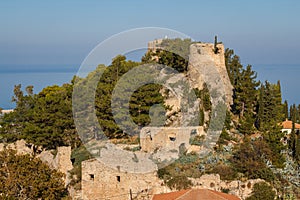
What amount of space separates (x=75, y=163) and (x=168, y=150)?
4.70 metres

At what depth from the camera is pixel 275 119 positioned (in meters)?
32.9

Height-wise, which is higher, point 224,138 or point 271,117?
point 271,117

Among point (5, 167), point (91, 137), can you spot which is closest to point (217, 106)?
point (91, 137)

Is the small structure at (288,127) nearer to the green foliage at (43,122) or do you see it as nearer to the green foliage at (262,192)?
the green foliage at (262,192)

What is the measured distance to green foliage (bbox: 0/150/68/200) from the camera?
747 inches

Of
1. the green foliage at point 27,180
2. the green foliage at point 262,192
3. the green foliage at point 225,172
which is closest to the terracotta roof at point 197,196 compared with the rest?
the green foliage at point 262,192

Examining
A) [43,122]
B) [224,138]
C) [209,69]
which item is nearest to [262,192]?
[224,138]

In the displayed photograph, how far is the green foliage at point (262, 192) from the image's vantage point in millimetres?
19594

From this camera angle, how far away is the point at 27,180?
Result: 62.6ft

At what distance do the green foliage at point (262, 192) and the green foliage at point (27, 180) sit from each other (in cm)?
765

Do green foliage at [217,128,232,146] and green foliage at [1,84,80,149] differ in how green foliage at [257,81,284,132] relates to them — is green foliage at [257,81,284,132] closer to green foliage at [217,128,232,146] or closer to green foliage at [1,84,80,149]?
green foliage at [217,128,232,146]

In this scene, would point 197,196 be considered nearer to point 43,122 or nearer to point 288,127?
point 43,122

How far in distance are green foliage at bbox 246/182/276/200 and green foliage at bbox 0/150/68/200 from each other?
7.65 m

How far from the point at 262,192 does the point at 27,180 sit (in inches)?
361
